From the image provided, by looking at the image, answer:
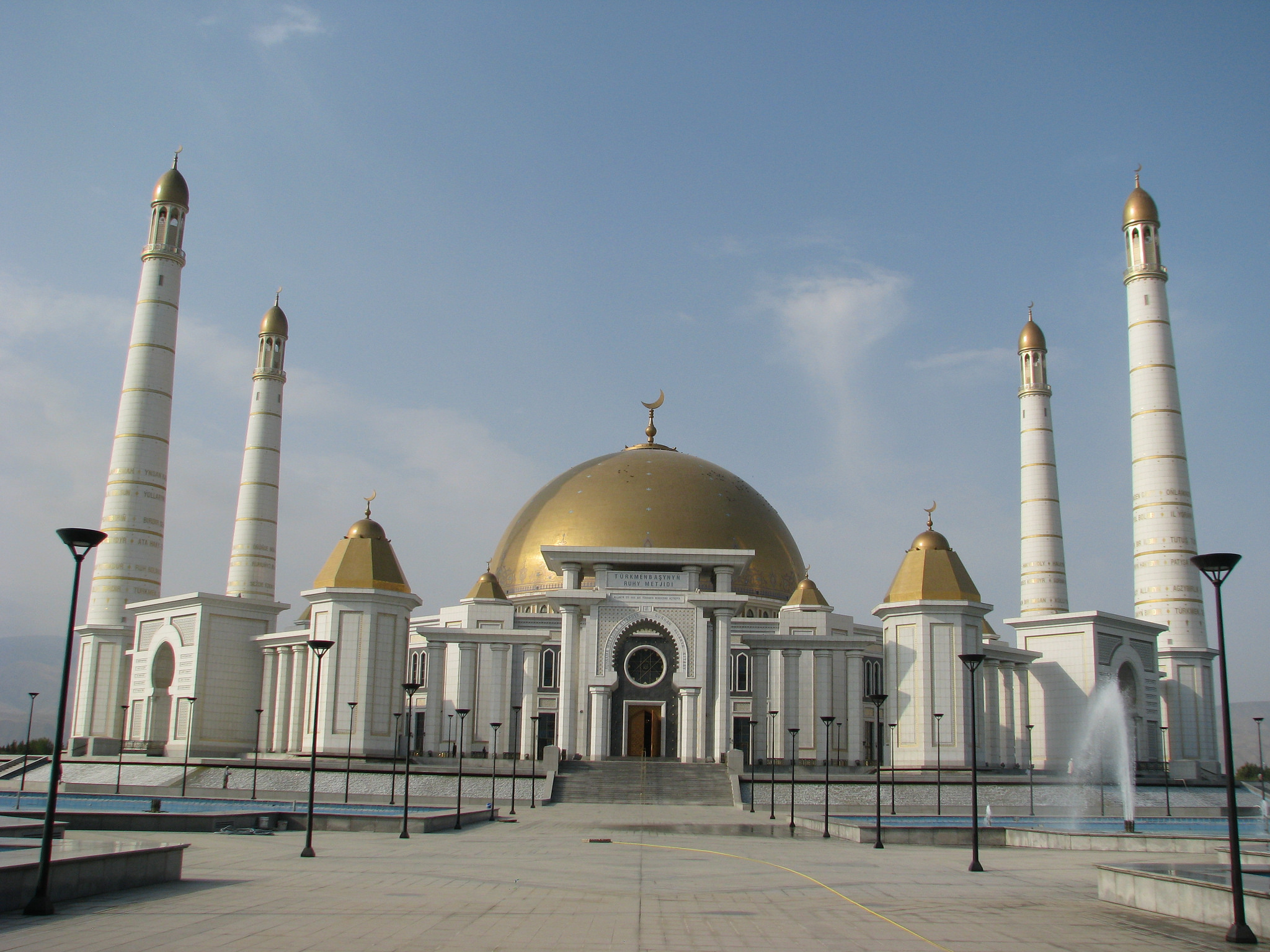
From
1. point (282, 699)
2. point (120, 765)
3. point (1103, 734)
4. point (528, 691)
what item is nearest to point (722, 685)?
point (528, 691)

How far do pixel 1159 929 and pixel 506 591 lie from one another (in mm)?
41129

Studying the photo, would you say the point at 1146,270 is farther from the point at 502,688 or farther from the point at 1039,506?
the point at 502,688

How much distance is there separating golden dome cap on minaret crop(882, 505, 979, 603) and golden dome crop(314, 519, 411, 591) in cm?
1794

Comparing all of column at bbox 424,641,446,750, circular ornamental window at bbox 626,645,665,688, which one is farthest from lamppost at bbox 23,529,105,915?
column at bbox 424,641,446,750

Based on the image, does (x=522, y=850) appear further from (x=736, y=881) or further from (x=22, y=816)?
(x=22, y=816)

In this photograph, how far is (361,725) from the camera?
1555 inches

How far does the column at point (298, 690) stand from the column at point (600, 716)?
37.9 feet

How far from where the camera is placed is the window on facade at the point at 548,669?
43594 mm

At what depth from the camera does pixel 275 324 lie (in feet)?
184

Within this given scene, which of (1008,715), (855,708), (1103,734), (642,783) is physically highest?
(855,708)

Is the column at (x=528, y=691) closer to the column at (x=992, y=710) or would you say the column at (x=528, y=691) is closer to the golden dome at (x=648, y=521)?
the golden dome at (x=648, y=521)

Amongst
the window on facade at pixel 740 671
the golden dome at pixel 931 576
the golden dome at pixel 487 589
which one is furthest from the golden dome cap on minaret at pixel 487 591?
the golden dome at pixel 931 576

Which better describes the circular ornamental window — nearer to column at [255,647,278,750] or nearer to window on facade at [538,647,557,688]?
window on facade at [538,647,557,688]

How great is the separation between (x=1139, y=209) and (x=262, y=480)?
4081 cm
